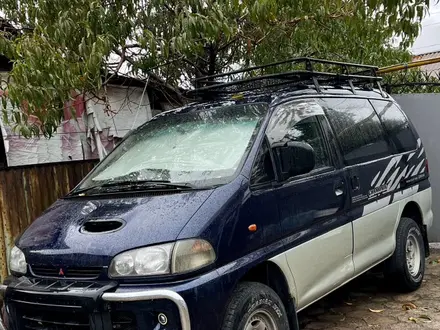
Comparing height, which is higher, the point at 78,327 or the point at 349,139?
the point at 349,139

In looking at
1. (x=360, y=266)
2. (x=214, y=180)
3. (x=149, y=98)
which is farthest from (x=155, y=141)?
(x=149, y=98)

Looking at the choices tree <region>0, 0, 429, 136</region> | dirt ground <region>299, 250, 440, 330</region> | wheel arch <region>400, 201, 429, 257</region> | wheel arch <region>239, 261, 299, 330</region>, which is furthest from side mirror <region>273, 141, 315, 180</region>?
wheel arch <region>400, 201, 429, 257</region>

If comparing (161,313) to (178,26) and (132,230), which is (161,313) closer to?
(132,230)

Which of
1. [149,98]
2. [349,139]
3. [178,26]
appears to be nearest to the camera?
[349,139]

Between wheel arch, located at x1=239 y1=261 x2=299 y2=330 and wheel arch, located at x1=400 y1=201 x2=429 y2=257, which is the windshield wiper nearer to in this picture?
wheel arch, located at x1=239 y1=261 x2=299 y2=330

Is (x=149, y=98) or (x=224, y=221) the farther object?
(x=149, y=98)

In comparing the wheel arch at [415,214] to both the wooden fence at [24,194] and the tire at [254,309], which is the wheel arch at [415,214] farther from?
the wooden fence at [24,194]

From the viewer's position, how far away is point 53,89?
470cm

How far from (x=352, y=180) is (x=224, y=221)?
1.70 metres

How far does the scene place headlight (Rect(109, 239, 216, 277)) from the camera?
2729 mm

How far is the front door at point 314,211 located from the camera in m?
3.49

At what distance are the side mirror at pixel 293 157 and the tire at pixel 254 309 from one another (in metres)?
0.83

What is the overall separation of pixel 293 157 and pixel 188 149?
31.5 inches

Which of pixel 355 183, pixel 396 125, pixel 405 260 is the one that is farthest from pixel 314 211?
pixel 396 125
